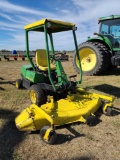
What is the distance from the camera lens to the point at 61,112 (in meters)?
3.73

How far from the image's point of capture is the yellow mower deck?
3410 millimetres

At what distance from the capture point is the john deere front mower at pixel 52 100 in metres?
3.42

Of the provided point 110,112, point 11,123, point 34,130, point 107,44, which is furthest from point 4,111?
point 107,44

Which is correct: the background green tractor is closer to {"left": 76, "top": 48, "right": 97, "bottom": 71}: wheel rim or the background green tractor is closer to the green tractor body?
{"left": 76, "top": 48, "right": 97, "bottom": 71}: wheel rim

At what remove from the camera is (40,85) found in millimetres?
4633

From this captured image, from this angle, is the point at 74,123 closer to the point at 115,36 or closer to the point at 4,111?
the point at 4,111

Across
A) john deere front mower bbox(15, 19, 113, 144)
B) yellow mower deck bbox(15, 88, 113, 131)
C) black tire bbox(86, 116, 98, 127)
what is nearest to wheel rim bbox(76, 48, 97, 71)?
john deere front mower bbox(15, 19, 113, 144)

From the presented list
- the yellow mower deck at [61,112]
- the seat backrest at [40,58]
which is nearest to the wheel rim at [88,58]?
the seat backrest at [40,58]

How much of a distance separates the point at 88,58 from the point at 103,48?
2.60 feet

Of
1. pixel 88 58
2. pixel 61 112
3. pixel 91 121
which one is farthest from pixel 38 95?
pixel 88 58

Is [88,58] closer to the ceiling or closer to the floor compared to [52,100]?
closer to the ceiling

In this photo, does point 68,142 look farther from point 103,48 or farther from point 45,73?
point 103,48

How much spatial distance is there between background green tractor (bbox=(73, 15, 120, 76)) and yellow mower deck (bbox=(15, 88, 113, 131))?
141 inches

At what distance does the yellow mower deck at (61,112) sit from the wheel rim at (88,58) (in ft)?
12.9
